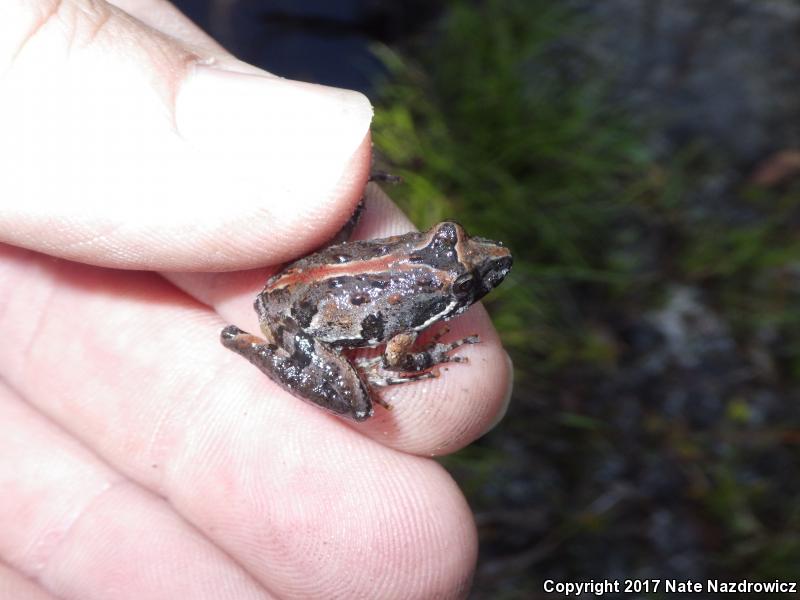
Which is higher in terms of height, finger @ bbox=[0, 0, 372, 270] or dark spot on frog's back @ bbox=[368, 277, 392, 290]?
finger @ bbox=[0, 0, 372, 270]

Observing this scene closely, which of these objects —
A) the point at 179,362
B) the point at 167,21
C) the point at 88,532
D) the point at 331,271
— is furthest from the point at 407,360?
the point at 167,21

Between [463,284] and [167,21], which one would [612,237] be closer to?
[463,284]

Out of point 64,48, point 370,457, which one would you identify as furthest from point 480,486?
point 64,48

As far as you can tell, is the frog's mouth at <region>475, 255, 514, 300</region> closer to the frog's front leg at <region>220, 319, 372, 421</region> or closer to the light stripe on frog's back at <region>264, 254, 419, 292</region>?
the light stripe on frog's back at <region>264, 254, 419, 292</region>

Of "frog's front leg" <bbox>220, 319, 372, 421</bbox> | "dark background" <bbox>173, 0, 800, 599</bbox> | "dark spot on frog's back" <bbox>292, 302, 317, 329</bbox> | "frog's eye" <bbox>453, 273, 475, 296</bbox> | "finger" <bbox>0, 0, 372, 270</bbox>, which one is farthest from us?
"dark background" <bbox>173, 0, 800, 599</bbox>

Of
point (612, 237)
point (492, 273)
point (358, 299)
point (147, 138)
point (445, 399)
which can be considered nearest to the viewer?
point (147, 138)
